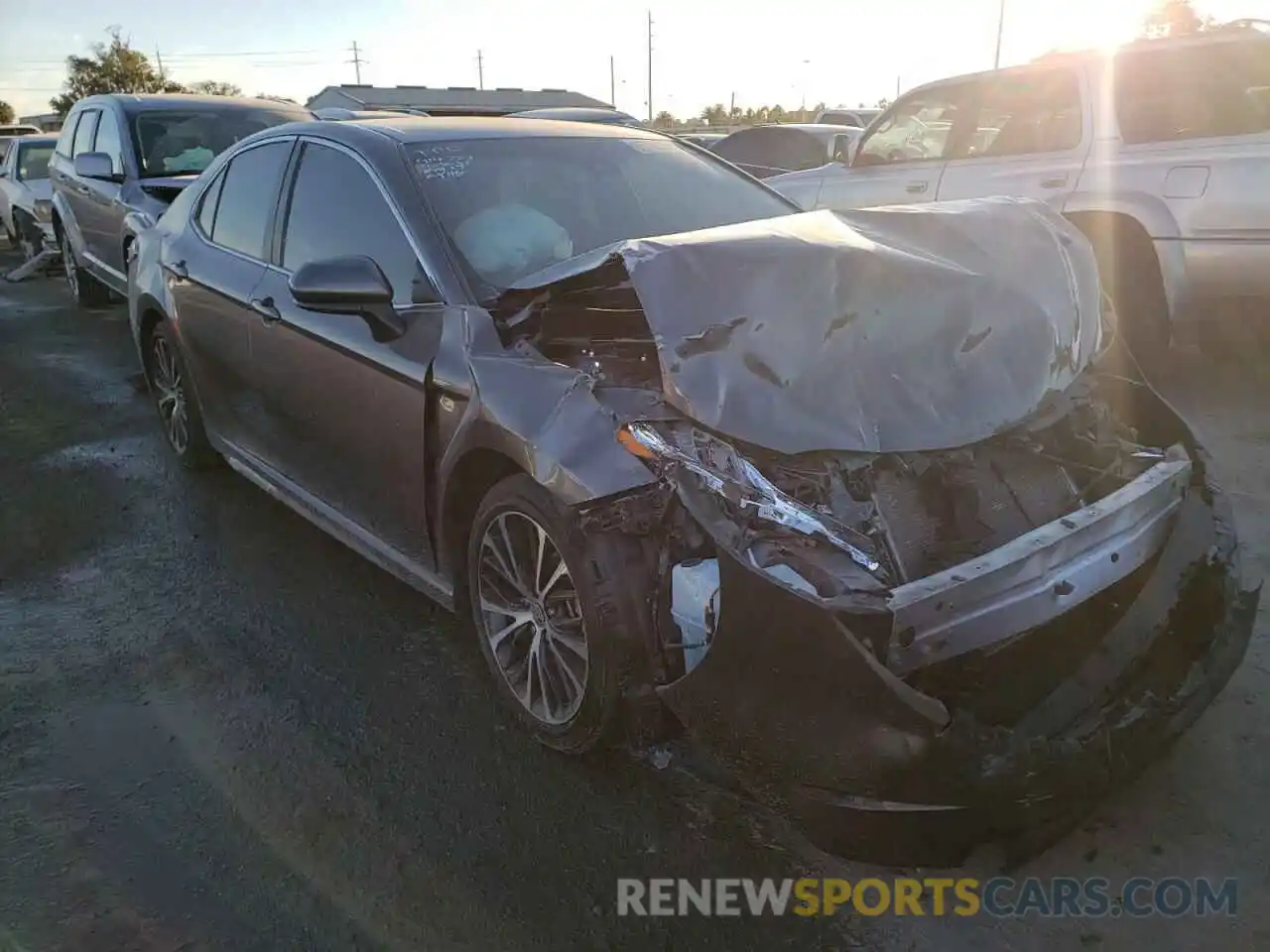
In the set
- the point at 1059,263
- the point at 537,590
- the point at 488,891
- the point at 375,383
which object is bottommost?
the point at 488,891

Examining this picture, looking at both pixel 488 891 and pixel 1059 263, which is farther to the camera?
pixel 1059 263

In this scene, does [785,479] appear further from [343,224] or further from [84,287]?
[84,287]

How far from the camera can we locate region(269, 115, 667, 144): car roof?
368 cm

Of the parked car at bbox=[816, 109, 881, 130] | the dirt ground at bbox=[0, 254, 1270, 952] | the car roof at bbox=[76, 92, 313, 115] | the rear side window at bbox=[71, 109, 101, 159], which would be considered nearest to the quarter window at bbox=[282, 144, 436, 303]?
the dirt ground at bbox=[0, 254, 1270, 952]

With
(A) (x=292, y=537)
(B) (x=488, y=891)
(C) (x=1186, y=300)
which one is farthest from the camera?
(C) (x=1186, y=300)

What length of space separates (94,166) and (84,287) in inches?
139

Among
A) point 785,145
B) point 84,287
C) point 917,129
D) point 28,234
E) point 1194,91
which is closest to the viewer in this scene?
point 1194,91

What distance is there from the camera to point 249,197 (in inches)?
173

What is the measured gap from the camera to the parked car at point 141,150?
7.95m

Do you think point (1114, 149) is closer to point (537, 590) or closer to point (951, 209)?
point (951, 209)

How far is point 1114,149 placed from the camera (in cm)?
591

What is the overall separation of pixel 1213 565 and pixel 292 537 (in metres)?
3.68

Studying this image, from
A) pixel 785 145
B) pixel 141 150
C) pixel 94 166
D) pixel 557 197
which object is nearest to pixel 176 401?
pixel 557 197

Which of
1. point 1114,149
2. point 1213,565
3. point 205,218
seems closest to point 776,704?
point 1213,565
